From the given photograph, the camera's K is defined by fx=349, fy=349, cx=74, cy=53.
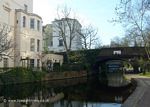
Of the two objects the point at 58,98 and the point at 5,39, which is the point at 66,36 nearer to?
the point at 5,39

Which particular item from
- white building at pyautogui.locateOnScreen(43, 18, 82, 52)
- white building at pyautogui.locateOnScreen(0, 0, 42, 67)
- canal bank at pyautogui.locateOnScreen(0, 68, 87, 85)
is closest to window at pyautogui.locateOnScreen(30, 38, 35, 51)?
white building at pyautogui.locateOnScreen(0, 0, 42, 67)

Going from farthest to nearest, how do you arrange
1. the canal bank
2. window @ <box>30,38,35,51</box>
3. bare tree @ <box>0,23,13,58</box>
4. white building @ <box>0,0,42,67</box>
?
window @ <box>30,38,35,51</box>
white building @ <box>0,0,42,67</box>
the canal bank
bare tree @ <box>0,23,13,58</box>

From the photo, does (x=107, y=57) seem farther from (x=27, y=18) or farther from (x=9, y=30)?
(x=9, y=30)

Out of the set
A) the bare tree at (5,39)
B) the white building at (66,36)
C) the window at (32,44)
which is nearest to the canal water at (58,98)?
the bare tree at (5,39)

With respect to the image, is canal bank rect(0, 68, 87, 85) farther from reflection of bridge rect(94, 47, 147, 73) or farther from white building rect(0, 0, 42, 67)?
reflection of bridge rect(94, 47, 147, 73)

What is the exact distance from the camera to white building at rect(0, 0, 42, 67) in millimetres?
49116

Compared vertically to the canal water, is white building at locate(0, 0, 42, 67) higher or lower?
higher

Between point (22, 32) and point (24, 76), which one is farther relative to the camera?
point (22, 32)

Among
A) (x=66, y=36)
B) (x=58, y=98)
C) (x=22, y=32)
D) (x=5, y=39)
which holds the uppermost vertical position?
(x=66, y=36)

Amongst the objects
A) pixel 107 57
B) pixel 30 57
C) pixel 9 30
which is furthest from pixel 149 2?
pixel 107 57

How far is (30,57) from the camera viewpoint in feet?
175

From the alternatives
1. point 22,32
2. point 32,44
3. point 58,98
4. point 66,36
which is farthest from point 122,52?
point 58,98

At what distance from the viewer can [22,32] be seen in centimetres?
5181

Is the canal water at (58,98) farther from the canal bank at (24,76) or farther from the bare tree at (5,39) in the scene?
the bare tree at (5,39)
